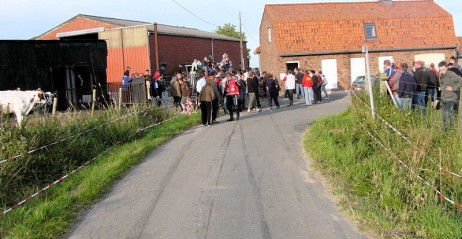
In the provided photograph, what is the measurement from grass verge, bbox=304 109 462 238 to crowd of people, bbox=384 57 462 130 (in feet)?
4.52

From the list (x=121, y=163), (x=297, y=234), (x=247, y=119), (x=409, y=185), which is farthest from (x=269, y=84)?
(x=297, y=234)

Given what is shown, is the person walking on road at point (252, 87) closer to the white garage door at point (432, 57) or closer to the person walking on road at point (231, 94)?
the person walking on road at point (231, 94)

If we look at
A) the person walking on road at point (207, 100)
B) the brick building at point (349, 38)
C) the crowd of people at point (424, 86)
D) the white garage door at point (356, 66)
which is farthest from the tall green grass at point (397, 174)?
the white garage door at point (356, 66)

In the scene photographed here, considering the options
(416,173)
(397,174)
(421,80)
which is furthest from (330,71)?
(416,173)

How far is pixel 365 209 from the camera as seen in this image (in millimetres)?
6762

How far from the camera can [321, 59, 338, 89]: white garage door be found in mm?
36969

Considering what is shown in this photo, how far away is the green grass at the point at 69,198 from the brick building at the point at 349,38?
25.9 metres

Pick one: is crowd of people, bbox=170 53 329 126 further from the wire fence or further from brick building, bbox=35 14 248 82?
brick building, bbox=35 14 248 82

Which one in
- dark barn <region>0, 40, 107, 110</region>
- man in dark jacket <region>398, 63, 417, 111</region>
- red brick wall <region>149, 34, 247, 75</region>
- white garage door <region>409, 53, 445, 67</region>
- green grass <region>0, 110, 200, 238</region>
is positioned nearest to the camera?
green grass <region>0, 110, 200, 238</region>

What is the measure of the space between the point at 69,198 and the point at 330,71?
103 ft

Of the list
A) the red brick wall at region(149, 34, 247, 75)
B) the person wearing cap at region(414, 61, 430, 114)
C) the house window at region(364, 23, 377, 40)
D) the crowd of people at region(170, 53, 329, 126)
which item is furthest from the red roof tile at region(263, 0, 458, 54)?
the person wearing cap at region(414, 61, 430, 114)

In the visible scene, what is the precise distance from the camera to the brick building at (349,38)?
36688 millimetres

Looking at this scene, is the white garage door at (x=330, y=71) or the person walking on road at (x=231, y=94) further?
the white garage door at (x=330, y=71)

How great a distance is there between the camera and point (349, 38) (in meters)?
37.4
